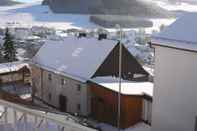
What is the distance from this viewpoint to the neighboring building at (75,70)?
15.1 m

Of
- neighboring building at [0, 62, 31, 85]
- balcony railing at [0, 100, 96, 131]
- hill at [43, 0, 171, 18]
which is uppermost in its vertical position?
hill at [43, 0, 171, 18]

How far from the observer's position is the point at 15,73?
67.6 feet

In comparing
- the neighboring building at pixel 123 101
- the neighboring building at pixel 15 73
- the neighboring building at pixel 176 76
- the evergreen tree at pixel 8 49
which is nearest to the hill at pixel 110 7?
the evergreen tree at pixel 8 49

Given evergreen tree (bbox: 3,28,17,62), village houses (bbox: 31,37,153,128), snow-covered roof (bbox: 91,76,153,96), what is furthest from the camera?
evergreen tree (bbox: 3,28,17,62)

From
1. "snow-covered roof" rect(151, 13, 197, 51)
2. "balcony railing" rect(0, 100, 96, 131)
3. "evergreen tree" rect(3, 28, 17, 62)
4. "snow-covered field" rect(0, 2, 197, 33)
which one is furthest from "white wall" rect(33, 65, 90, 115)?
"snow-covered field" rect(0, 2, 197, 33)

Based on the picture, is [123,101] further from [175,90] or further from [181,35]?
[181,35]

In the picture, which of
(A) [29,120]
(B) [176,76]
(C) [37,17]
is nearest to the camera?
(A) [29,120]

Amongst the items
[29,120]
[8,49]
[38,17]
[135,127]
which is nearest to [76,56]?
[135,127]

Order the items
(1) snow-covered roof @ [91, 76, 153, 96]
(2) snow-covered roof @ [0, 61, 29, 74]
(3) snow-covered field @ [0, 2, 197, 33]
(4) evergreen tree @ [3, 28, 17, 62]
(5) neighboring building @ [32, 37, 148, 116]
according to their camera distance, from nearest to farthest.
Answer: (1) snow-covered roof @ [91, 76, 153, 96] → (5) neighboring building @ [32, 37, 148, 116] → (2) snow-covered roof @ [0, 61, 29, 74] → (4) evergreen tree @ [3, 28, 17, 62] → (3) snow-covered field @ [0, 2, 197, 33]

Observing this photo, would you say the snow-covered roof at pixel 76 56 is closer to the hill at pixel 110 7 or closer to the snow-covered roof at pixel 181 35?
the snow-covered roof at pixel 181 35

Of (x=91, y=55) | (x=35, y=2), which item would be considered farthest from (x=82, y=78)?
(x=35, y=2)

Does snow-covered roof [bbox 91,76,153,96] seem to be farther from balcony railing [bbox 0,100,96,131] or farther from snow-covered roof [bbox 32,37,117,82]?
balcony railing [bbox 0,100,96,131]

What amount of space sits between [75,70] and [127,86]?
9.06ft

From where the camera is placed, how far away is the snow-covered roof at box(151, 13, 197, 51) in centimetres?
819
